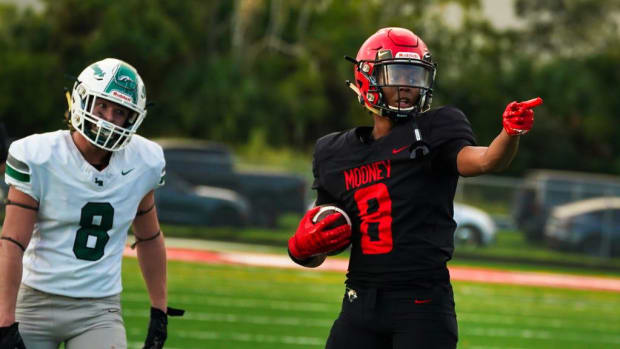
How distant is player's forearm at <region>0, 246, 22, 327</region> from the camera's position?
3372 mm

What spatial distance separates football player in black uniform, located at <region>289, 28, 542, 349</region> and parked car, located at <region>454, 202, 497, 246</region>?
543 inches

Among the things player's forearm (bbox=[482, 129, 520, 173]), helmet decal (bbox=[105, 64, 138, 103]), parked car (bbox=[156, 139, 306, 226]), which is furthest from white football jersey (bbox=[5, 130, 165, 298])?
parked car (bbox=[156, 139, 306, 226])

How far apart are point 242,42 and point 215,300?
24089mm

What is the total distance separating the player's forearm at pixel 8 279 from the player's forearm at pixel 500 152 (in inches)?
63.7

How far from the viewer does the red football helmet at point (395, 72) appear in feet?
11.4

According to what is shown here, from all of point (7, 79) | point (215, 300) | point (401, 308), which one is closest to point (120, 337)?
point (401, 308)

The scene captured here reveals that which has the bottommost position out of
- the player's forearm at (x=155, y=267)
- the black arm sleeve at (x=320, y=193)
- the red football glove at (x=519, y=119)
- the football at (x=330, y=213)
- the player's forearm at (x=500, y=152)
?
the player's forearm at (x=155, y=267)

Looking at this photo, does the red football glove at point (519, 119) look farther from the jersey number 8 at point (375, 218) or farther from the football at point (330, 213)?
the football at point (330, 213)

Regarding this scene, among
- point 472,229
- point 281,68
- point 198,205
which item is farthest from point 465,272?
point 281,68

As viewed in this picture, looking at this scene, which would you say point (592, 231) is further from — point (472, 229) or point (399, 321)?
point (399, 321)

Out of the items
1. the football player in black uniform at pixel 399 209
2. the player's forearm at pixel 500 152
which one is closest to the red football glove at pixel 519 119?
the player's forearm at pixel 500 152

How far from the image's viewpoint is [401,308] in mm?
3357

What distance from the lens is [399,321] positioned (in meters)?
3.35

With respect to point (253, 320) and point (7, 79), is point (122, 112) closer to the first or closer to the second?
point (253, 320)
